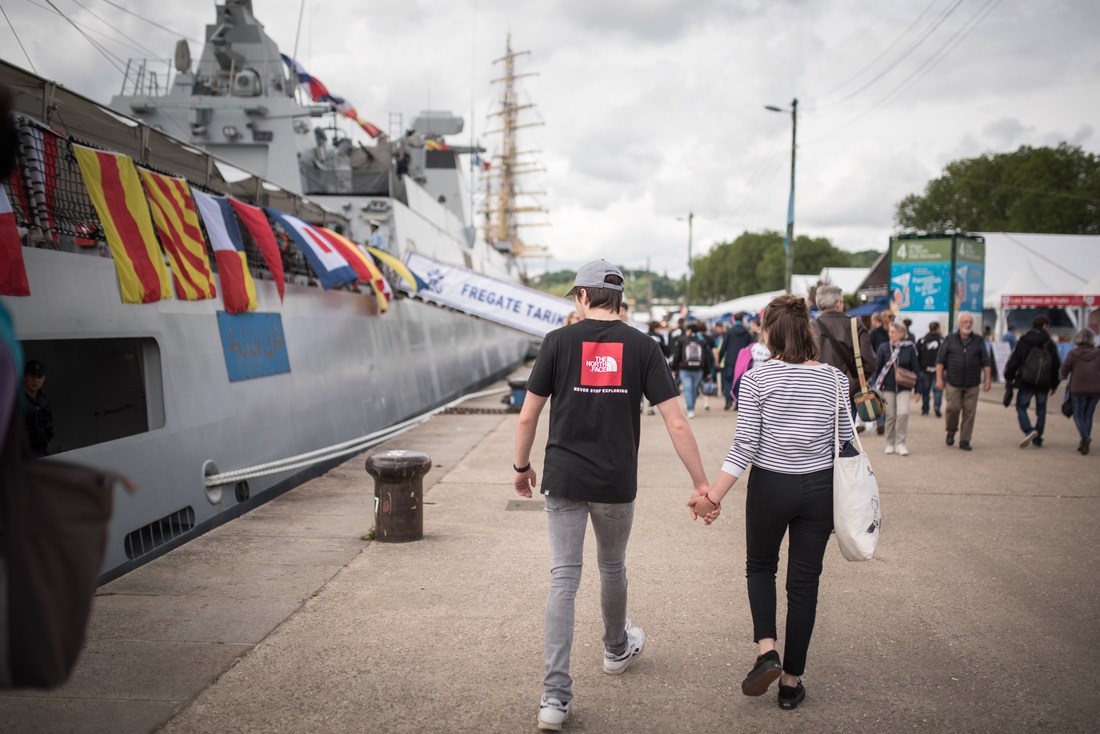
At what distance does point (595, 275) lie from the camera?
364 cm

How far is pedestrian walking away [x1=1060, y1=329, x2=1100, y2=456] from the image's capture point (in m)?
10.7

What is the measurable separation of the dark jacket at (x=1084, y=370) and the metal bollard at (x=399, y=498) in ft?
29.1

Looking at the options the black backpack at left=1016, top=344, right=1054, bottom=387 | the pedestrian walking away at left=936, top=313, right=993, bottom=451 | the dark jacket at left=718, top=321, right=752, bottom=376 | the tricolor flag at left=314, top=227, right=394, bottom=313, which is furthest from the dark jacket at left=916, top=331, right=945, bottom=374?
the tricolor flag at left=314, top=227, right=394, bottom=313

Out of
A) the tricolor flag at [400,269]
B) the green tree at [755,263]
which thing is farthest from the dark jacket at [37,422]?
the green tree at [755,263]

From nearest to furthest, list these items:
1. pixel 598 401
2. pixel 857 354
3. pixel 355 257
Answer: pixel 598 401 → pixel 857 354 → pixel 355 257

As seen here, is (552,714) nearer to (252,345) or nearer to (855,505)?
(855,505)

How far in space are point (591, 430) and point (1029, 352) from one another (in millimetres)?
9866

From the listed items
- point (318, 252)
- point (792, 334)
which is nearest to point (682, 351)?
point (318, 252)

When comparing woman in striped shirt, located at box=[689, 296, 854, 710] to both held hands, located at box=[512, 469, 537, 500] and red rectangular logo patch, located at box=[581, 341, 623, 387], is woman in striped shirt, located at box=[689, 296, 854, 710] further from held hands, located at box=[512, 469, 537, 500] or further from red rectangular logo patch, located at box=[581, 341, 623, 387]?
held hands, located at box=[512, 469, 537, 500]

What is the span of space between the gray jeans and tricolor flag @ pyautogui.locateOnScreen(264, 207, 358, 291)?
26.2 ft

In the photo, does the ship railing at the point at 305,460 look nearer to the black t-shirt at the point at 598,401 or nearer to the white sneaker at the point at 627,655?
the white sneaker at the point at 627,655

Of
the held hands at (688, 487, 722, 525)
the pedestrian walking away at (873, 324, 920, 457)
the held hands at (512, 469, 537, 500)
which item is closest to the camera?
the held hands at (688, 487, 722, 525)

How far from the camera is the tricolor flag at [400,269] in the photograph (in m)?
14.1

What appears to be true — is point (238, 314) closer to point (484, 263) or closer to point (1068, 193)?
point (484, 263)
